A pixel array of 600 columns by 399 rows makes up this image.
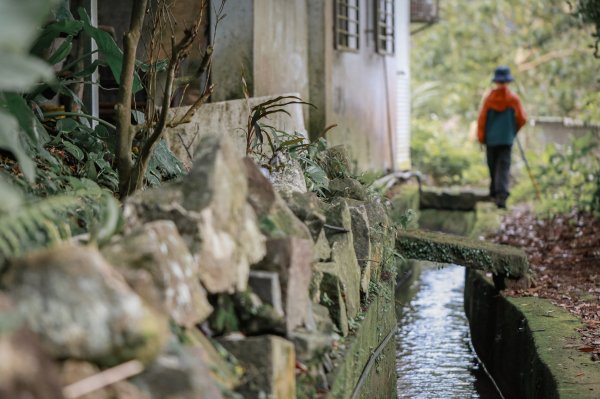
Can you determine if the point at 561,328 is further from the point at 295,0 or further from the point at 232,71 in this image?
the point at 295,0

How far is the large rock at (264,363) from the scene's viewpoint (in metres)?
3.41

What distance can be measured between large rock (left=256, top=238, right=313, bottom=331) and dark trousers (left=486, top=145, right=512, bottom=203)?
9962 millimetres

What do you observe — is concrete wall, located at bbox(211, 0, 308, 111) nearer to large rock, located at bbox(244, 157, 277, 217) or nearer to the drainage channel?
the drainage channel

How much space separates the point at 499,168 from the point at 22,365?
460 inches

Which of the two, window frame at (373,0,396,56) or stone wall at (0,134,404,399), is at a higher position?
window frame at (373,0,396,56)

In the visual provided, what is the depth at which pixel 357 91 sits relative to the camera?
11758 millimetres

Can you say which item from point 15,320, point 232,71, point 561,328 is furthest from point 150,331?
point 232,71

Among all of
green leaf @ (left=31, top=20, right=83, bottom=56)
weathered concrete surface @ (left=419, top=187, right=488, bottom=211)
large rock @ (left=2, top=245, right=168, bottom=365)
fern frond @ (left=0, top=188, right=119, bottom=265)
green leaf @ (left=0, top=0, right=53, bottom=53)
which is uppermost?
green leaf @ (left=31, top=20, right=83, bottom=56)

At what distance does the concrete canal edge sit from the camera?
16.9 ft

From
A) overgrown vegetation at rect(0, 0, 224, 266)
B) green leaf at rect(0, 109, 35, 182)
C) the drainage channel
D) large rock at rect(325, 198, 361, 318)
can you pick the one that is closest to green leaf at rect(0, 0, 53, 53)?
overgrown vegetation at rect(0, 0, 224, 266)

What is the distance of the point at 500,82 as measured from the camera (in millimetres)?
13148

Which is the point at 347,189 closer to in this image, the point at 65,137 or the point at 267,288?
the point at 65,137

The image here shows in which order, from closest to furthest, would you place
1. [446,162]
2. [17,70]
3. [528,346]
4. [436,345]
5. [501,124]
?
1. [17,70]
2. [528,346]
3. [436,345]
4. [501,124]
5. [446,162]

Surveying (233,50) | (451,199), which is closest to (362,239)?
(233,50)
